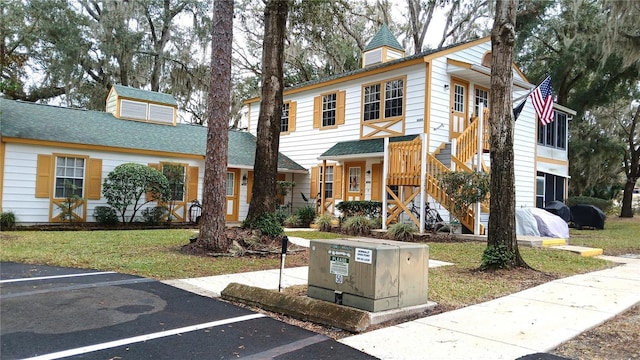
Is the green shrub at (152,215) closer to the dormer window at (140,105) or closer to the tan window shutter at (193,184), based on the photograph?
the tan window shutter at (193,184)

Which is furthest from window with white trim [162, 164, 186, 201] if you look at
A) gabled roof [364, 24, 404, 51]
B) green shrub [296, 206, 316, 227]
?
gabled roof [364, 24, 404, 51]

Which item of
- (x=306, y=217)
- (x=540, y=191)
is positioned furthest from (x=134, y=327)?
(x=540, y=191)

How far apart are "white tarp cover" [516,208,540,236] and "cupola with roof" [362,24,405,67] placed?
759 centimetres

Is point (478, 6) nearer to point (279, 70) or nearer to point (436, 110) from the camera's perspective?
point (436, 110)

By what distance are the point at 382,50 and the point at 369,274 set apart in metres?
14.3

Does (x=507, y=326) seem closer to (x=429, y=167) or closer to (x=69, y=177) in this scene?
(x=429, y=167)

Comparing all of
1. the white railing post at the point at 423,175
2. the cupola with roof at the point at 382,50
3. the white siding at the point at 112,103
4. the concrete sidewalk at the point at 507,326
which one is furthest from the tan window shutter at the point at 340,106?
the concrete sidewalk at the point at 507,326

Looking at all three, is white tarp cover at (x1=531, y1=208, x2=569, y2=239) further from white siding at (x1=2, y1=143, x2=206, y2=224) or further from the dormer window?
white siding at (x1=2, y1=143, x2=206, y2=224)

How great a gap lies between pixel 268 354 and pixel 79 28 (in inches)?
925

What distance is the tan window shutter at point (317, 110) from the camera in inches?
763

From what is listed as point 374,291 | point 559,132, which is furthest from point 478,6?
point 374,291

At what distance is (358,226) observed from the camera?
1481cm

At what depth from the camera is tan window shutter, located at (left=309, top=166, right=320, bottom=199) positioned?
19.3 meters

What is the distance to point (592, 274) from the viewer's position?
852cm
